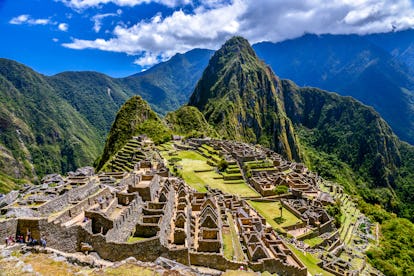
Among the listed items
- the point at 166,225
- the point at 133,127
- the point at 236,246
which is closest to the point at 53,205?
the point at 166,225

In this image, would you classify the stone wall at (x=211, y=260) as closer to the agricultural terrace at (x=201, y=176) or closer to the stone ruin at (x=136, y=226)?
the stone ruin at (x=136, y=226)

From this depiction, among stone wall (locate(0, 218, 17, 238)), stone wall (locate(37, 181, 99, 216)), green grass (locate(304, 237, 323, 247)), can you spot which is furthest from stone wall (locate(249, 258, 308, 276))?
stone wall (locate(0, 218, 17, 238))

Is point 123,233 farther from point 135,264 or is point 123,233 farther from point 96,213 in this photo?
point 135,264

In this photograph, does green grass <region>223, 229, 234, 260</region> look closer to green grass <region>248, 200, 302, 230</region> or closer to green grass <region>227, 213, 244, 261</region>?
green grass <region>227, 213, 244, 261</region>

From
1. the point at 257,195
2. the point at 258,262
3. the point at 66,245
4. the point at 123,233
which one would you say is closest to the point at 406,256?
the point at 257,195

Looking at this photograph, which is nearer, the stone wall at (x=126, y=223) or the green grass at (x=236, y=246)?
the stone wall at (x=126, y=223)

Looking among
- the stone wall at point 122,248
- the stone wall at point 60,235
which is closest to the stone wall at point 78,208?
the stone wall at point 60,235
